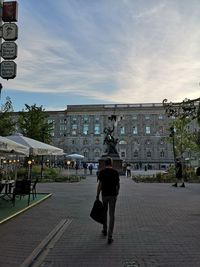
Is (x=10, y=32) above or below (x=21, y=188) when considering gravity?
above

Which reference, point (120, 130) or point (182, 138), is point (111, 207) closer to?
point (182, 138)

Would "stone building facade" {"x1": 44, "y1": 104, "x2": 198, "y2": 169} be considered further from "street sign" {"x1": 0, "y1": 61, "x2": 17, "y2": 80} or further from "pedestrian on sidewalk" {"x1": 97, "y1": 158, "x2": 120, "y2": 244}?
"pedestrian on sidewalk" {"x1": 97, "y1": 158, "x2": 120, "y2": 244}

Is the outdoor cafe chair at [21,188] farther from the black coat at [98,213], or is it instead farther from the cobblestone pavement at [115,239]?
the black coat at [98,213]

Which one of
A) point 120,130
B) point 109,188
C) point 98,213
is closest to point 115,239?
point 98,213

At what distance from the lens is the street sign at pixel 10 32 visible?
11336 millimetres

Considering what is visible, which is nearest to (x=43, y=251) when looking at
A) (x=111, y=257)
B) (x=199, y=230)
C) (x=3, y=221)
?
(x=111, y=257)

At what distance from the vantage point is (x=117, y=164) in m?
42.0

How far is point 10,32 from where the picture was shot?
11.4m

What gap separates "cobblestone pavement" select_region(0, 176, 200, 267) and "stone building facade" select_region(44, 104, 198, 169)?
10314cm

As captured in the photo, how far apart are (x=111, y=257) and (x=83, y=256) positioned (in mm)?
515

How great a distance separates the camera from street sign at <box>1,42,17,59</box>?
11.1m

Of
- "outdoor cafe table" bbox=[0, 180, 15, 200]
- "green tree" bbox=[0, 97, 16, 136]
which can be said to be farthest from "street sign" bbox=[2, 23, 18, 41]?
"green tree" bbox=[0, 97, 16, 136]

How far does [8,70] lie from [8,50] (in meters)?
0.79

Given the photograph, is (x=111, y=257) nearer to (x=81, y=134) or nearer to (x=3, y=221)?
(x=3, y=221)
